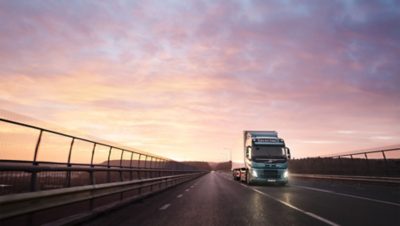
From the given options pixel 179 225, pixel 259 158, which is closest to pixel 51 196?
pixel 179 225

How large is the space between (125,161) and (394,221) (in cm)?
1296

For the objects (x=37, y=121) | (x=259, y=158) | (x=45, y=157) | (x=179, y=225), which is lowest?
(x=179, y=225)

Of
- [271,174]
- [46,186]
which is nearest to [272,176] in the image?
[271,174]

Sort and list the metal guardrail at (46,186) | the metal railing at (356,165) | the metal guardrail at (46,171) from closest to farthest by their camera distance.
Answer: the metal guardrail at (46,186), the metal guardrail at (46,171), the metal railing at (356,165)

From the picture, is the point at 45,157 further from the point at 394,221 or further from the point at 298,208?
the point at 394,221

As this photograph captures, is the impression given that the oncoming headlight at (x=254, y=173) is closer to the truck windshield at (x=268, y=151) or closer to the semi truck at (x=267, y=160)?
the semi truck at (x=267, y=160)

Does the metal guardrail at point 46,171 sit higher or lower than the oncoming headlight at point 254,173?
lower

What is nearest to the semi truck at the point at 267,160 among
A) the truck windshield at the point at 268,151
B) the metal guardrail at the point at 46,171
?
the truck windshield at the point at 268,151

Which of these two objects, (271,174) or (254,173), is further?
(254,173)

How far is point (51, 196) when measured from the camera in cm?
701

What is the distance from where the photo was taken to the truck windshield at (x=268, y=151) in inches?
1108

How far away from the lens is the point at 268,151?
93.0 ft

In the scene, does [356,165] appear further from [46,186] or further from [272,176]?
[46,186]

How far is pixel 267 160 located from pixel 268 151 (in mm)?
853
